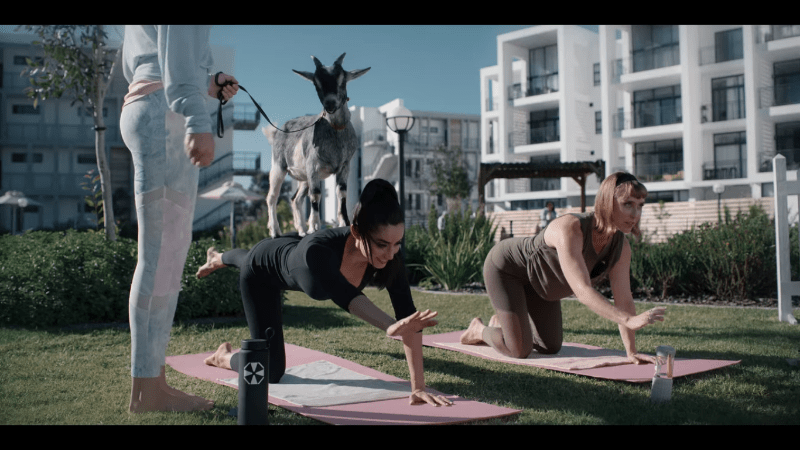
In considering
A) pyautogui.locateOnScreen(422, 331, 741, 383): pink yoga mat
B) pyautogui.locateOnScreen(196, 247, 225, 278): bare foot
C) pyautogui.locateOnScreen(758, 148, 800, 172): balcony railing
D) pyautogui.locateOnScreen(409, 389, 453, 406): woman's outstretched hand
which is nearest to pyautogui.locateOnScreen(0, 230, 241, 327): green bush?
pyautogui.locateOnScreen(196, 247, 225, 278): bare foot

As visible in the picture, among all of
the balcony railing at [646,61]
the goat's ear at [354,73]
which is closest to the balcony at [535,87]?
the balcony railing at [646,61]

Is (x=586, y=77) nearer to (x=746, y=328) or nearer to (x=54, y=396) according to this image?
(x=746, y=328)

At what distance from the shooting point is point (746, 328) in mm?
6359

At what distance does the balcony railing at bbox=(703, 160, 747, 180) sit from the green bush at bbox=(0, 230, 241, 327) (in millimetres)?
25388

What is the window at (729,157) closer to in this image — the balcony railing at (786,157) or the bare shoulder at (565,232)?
the balcony railing at (786,157)

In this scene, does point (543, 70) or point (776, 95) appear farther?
point (543, 70)

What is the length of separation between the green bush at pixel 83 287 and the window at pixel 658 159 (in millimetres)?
25929

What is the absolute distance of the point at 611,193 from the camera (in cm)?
372

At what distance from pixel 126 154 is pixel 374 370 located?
29123 mm

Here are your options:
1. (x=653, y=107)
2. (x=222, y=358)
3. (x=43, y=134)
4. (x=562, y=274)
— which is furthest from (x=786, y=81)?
(x=43, y=134)

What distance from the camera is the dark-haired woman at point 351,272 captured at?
9.23 ft

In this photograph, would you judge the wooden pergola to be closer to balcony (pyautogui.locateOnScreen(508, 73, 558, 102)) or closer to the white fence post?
the white fence post

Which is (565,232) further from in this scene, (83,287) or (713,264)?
(713,264)

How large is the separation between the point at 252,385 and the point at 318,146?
1.88 metres
